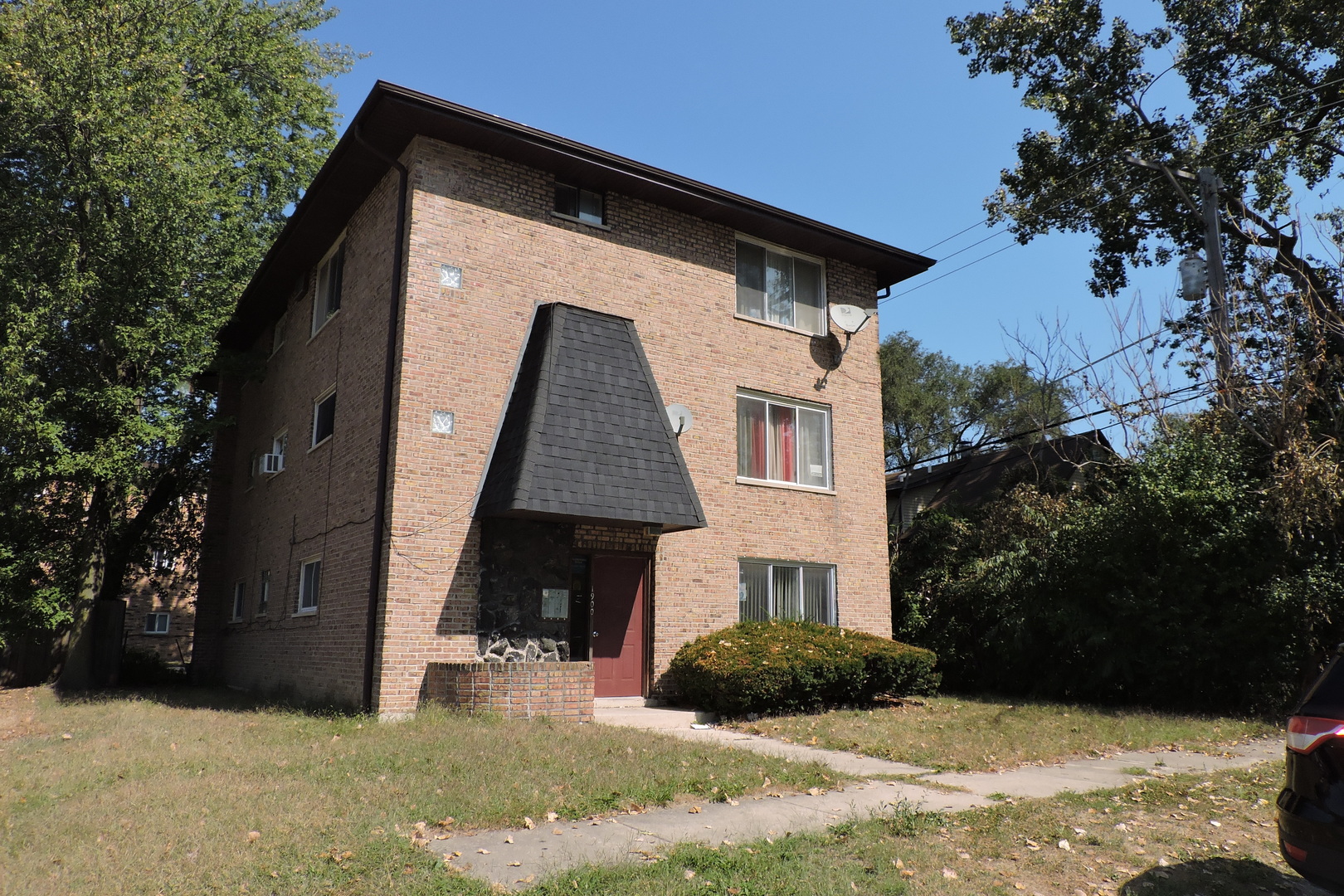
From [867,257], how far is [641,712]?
30.4 ft

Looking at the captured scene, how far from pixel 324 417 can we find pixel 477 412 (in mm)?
4598

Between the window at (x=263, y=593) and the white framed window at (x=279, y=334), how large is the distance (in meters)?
4.89

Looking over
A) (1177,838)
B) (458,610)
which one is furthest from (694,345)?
(1177,838)

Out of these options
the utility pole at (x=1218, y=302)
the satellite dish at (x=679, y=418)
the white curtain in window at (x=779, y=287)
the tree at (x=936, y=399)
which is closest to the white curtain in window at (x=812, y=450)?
the white curtain in window at (x=779, y=287)

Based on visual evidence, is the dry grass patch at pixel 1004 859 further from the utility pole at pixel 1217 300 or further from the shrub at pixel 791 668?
the utility pole at pixel 1217 300

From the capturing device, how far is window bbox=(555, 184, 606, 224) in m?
14.1

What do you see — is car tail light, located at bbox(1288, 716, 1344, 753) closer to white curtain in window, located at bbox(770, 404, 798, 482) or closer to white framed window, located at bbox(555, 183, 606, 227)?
white curtain in window, located at bbox(770, 404, 798, 482)

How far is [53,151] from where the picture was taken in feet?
58.9

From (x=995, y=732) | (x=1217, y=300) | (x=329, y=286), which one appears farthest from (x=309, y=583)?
(x=1217, y=300)

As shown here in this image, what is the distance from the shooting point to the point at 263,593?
17844 mm

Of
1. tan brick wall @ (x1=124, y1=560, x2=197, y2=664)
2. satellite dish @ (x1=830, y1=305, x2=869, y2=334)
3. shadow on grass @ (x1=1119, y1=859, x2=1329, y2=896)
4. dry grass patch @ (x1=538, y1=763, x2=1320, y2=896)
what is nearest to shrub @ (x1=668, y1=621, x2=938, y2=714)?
dry grass patch @ (x1=538, y1=763, x2=1320, y2=896)

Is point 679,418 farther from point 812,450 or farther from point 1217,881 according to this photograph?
point 1217,881

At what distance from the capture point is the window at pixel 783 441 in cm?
1527

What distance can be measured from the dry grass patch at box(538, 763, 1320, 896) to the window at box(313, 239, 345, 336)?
41.7 ft
